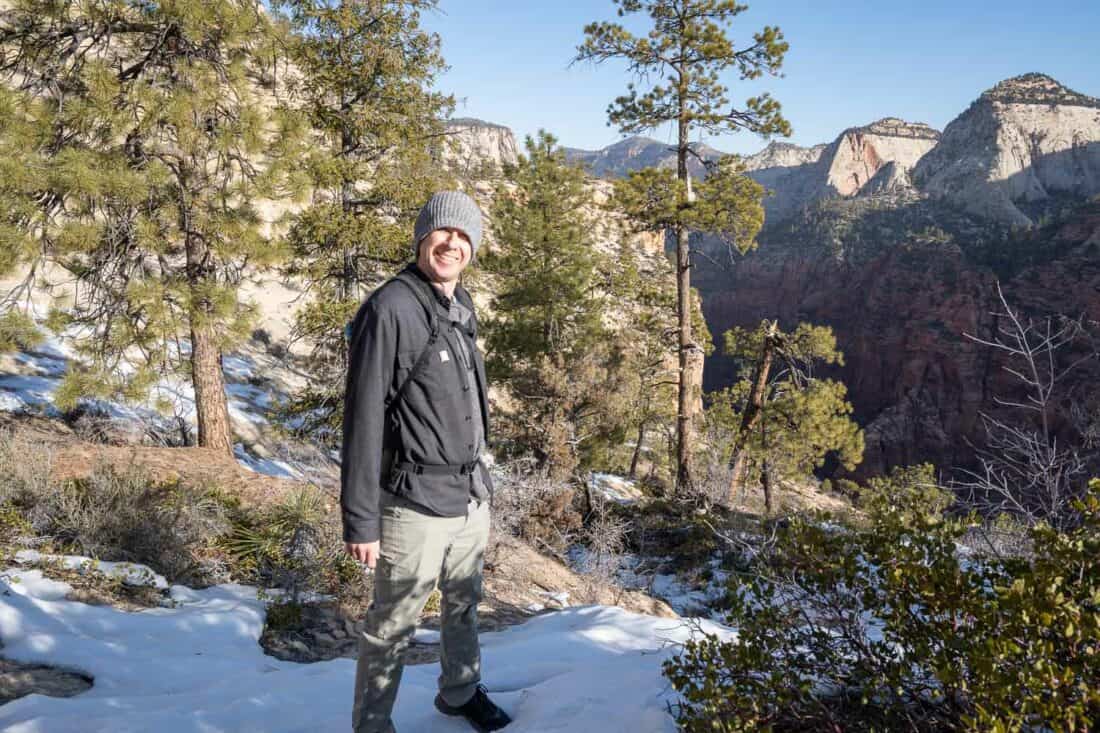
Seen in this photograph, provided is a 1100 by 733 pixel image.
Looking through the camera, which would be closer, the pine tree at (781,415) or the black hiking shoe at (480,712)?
the black hiking shoe at (480,712)

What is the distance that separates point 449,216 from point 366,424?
85 cm

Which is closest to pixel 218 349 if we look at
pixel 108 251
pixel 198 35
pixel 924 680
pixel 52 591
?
pixel 108 251

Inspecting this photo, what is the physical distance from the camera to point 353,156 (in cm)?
1030

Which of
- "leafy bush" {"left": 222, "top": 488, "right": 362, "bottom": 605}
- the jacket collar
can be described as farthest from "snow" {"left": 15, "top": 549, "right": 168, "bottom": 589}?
the jacket collar

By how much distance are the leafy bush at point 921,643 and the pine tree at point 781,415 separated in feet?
39.1

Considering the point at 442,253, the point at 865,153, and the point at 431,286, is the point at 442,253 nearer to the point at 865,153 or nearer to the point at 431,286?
the point at 431,286

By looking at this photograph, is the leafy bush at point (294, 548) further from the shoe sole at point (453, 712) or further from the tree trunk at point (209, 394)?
the tree trunk at point (209, 394)

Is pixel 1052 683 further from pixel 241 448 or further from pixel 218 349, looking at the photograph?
pixel 241 448

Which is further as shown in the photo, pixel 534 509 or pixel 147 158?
pixel 534 509

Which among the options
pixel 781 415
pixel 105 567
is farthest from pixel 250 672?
pixel 781 415

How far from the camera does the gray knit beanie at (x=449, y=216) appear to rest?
2.37 m

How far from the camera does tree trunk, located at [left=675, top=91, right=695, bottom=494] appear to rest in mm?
A: 12578

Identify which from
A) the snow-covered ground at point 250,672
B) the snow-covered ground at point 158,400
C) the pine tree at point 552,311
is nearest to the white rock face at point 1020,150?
the pine tree at point 552,311

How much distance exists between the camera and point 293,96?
924 cm
